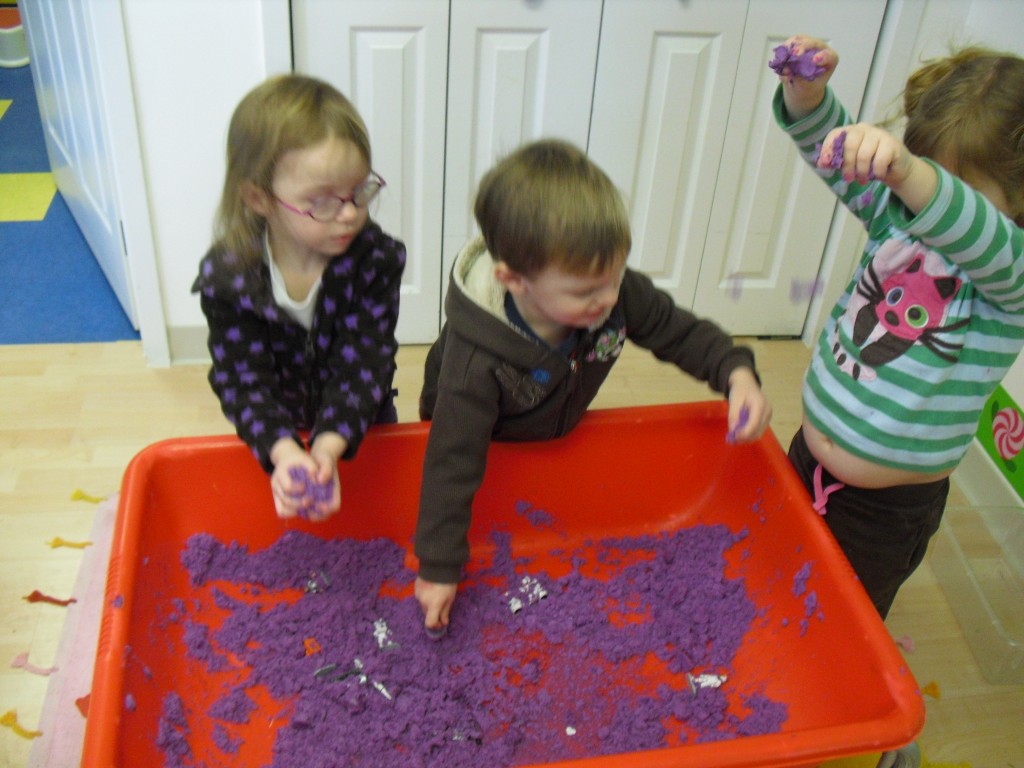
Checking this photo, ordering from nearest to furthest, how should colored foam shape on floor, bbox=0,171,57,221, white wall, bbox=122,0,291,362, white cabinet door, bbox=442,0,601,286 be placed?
white wall, bbox=122,0,291,362
white cabinet door, bbox=442,0,601,286
colored foam shape on floor, bbox=0,171,57,221

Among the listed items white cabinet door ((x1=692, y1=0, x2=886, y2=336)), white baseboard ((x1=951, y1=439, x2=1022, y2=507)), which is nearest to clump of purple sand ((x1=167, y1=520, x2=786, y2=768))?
white baseboard ((x1=951, y1=439, x2=1022, y2=507))

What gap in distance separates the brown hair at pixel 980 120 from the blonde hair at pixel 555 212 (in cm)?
32

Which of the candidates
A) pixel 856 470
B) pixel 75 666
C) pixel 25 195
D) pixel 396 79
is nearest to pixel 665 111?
pixel 396 79

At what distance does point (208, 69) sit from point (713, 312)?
1.17m

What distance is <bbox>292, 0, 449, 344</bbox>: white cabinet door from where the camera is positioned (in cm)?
161

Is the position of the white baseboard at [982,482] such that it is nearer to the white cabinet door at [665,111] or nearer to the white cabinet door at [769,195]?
the white cabinet door at [769,195]

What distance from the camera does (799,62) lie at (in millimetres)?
886

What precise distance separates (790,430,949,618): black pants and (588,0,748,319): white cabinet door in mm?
902

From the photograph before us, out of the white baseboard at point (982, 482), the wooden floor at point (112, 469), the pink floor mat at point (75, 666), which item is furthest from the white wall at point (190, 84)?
the white baseboard at point (982, 482)

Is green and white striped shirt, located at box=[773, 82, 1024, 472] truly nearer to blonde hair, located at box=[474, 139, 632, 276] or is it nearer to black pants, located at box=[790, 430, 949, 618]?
black pants, located at box=[790, 430, 949, 618]

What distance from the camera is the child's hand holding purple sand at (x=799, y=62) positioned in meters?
0.88

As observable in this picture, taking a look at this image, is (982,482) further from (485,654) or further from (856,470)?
(485,654)

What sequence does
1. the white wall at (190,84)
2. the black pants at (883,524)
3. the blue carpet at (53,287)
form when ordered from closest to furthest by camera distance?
the black pants at (883,524)
the white wall at (190,84)
the blue carpet at (53,287)

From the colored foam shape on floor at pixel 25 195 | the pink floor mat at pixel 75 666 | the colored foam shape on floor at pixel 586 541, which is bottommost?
the pink floor mat at pixel 75 666
